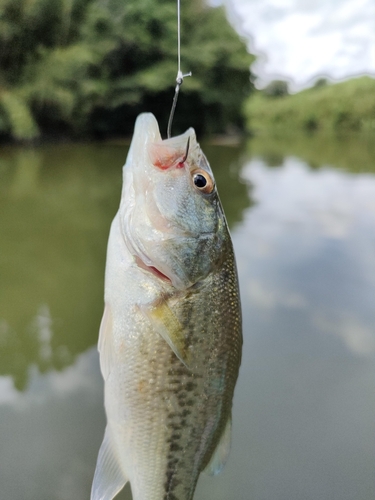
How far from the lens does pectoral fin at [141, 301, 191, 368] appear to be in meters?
1.15

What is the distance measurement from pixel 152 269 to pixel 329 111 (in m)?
36.5

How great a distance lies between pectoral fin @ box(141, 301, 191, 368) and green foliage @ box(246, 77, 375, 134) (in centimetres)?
2957

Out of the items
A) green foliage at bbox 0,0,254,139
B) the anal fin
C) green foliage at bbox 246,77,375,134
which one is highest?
green foliage at bbox 246,77,375,134

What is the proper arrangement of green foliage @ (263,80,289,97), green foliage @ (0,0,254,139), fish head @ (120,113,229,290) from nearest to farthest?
fish head @ (120,113,229,290), green foliage @ (0,0,254,139), green foliage @ (263,80,289,97)

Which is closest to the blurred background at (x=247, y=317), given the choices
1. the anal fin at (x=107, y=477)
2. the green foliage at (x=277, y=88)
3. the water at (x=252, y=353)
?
the water at (x=252, y=353)

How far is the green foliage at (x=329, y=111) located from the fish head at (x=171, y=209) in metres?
29.3

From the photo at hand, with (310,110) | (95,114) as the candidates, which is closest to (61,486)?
(95,114)

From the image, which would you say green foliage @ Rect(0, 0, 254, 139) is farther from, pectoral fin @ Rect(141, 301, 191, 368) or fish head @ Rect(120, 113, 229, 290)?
pectoral fin @ Rect(141, 301, 191, 368)

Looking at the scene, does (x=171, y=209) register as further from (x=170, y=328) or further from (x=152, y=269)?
(x=170, y=328)

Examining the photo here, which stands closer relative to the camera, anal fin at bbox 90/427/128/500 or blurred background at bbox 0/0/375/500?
anal fin at bbox 90/427/128/500

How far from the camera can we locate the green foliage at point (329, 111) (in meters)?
31.6

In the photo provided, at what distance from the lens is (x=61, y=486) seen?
2033 millimetres

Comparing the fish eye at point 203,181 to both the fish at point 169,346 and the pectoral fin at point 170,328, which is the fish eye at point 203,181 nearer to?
the fish at point 169,346

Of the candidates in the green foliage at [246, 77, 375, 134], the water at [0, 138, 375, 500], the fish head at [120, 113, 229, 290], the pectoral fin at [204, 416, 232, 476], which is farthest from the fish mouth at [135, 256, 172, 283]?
the green foliage at [246, 77, 375, 134]
